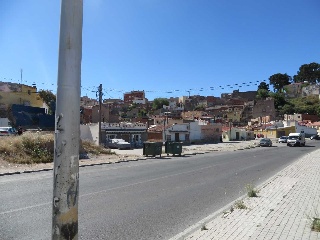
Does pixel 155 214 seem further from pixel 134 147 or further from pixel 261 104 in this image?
pixel 261 104

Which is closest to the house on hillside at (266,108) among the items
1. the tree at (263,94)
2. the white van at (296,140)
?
the tree at (263,94)

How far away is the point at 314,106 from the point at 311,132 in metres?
30.8

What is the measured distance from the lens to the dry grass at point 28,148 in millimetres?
22984

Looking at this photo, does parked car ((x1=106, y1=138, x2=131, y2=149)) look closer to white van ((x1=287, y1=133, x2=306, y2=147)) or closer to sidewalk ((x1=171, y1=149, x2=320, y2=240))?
white van ((x1=287, y1=133, x2=306, y2=147))

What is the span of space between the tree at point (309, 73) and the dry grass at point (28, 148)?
156m

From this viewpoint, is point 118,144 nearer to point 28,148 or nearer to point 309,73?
point 28,148

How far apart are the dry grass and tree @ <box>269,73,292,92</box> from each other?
149 meters

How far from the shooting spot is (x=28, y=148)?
25078 mm

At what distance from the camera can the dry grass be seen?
23.0 m

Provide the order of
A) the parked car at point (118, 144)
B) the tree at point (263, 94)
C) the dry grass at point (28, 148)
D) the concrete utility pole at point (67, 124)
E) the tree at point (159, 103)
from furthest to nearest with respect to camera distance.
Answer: the tree at point (159, 103) → the tree at point (263, 94) → the parked car at point (118, 144) → the dry grass at point (28, 148) → the concrete utility pole at point (67, 124)

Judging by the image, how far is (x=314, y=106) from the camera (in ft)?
411

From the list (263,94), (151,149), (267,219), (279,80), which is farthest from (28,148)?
(279,80)

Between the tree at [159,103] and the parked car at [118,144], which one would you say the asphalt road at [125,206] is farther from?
the tree at [159,103]

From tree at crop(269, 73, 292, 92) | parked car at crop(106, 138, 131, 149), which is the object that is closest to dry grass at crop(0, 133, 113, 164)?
parked car at crop(106, 138, 131, 149)
